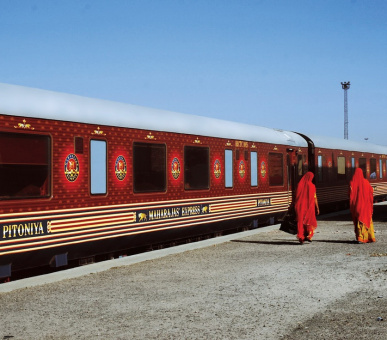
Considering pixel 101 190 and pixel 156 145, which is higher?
pixel 156 145

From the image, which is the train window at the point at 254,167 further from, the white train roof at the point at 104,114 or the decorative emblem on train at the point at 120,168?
the decorative emblem on train at the point at 120,168

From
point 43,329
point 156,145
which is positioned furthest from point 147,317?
point 156,145

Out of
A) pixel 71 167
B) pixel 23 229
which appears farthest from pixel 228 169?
pixel 23 229

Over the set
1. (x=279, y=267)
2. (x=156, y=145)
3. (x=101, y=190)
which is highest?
(x=156, y=145)

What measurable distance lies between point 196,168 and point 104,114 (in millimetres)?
3542

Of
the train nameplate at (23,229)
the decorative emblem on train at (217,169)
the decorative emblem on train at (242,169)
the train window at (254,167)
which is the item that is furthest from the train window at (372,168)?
the train nameplate at (23,229)

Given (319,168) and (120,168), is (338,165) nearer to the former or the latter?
(319,168)

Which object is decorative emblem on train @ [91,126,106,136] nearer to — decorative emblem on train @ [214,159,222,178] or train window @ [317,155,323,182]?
decorative emblem on train @ [214,159,222,178]

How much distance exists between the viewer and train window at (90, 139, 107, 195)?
34.9 ft

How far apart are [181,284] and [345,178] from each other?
1820cm

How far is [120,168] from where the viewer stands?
11.4 metres

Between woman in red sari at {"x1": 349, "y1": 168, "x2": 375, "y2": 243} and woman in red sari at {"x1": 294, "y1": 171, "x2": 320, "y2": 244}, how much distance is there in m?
0.80

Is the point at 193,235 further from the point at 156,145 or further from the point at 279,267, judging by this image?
the point at 279,267

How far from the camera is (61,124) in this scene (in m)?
9.95
